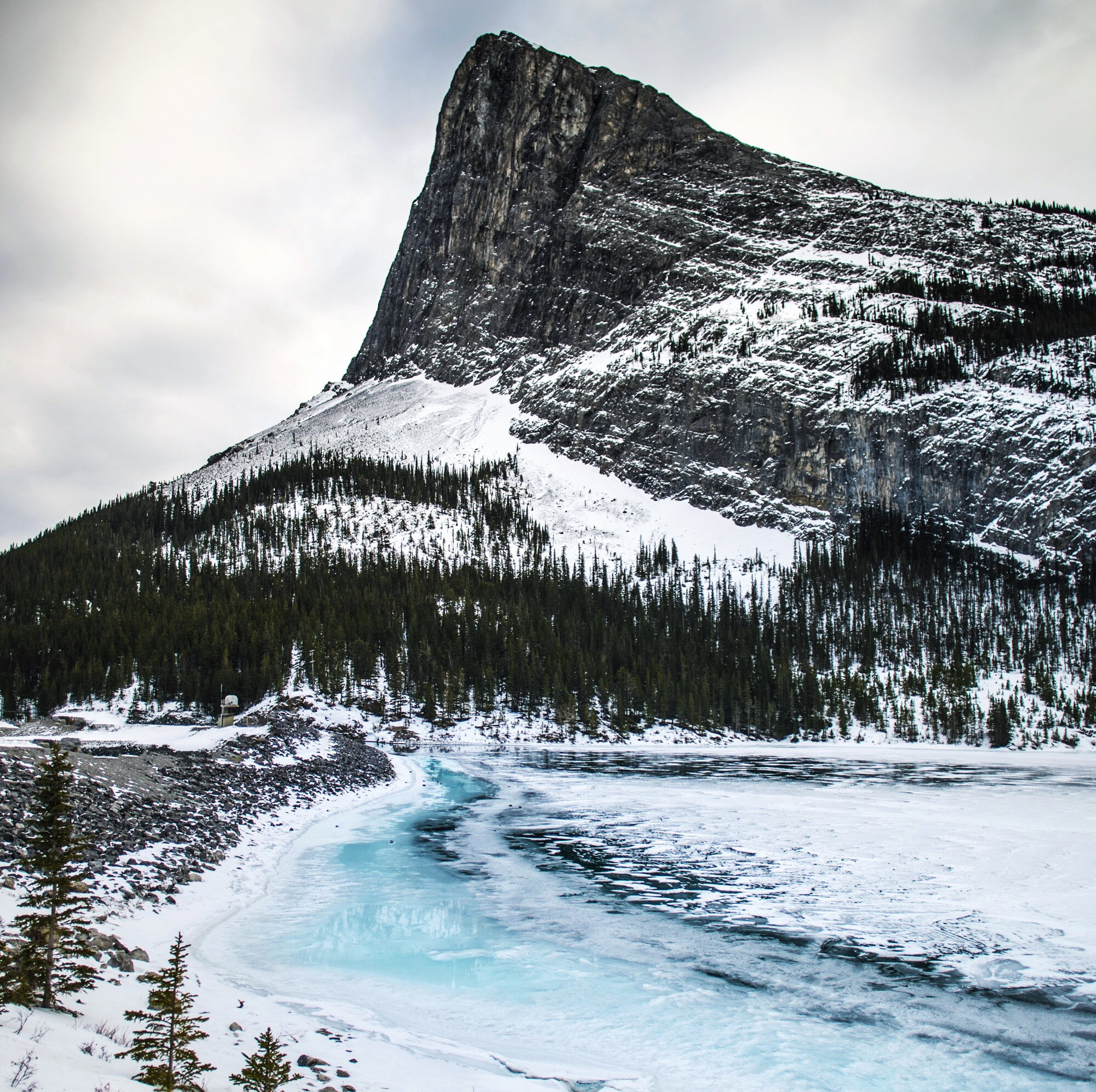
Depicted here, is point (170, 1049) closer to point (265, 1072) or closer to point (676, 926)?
point (265, 1072)

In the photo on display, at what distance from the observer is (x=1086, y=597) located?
143500 millimetres

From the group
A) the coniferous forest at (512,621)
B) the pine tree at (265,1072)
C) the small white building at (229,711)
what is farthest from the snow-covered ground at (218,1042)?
the coniferous forest at (512,621)

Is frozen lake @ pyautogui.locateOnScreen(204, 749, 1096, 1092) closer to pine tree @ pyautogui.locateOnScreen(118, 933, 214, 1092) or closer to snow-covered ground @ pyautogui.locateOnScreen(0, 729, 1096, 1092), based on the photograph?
snow-covered ground @ pyautogui.locateOnScreen(0, 729, 1096, 1092)

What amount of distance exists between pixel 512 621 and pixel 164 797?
3758 inches

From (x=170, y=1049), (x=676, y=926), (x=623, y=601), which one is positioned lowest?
(x=676, y=926)

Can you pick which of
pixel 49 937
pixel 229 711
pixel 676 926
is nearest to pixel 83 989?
pixel 49 937

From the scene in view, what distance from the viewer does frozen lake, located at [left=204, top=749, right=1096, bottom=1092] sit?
33.2 feet

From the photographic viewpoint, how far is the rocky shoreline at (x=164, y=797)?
680 inches

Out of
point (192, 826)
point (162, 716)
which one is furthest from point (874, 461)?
point (192, 826)

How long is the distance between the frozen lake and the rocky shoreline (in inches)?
104

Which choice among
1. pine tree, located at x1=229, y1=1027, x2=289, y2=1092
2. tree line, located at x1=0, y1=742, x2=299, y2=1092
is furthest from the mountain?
pine tree, located at x1=229, y1=1027, x2=289, y2=1092

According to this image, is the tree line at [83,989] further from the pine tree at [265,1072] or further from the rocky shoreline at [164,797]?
the rocky shoreline at [164,797]

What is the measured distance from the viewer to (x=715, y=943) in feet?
49.1

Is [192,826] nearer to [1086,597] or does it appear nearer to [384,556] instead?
[384,556]
